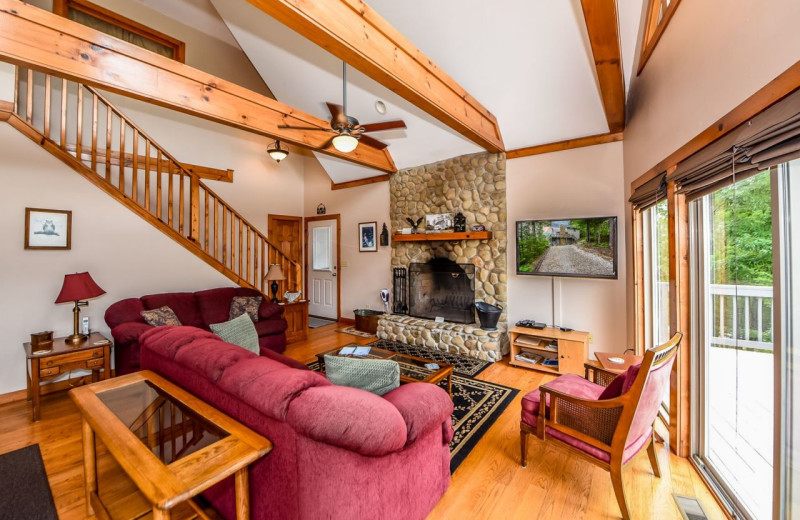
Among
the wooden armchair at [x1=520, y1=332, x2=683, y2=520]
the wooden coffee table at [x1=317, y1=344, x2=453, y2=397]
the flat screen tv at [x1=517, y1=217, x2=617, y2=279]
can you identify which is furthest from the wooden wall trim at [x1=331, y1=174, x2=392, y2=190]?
the wooden armchair at [x1=520, y1=332, x2=683, y2=520]

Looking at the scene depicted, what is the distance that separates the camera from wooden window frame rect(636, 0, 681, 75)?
2.25 meters

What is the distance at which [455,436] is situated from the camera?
252 centimetres

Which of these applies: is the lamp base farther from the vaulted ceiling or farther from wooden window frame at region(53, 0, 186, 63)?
wooden window frame at region(53, 0, 186, 63)

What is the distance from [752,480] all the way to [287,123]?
442 cm

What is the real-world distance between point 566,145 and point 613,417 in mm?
3359

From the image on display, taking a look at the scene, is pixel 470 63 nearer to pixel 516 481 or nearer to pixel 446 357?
pixel 446 357

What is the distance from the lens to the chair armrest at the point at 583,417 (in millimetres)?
1752

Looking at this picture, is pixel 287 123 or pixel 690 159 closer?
pixel 690 159

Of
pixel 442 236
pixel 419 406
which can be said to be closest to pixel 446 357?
pixel 442 236

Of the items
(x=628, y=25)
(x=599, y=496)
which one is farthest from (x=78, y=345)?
(x=628, y=25)

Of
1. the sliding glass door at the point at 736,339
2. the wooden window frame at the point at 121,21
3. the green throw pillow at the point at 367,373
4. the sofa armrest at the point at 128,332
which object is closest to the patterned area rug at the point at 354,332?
the sofa armrest at the point at 128,332

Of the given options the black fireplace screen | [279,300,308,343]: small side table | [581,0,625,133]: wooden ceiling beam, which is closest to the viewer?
[581,0,625,133]: wooden ceiling beam

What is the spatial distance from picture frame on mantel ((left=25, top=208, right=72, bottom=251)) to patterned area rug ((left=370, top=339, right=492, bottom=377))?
150 inches

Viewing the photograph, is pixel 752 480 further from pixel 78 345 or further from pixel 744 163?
pixel 78 345
